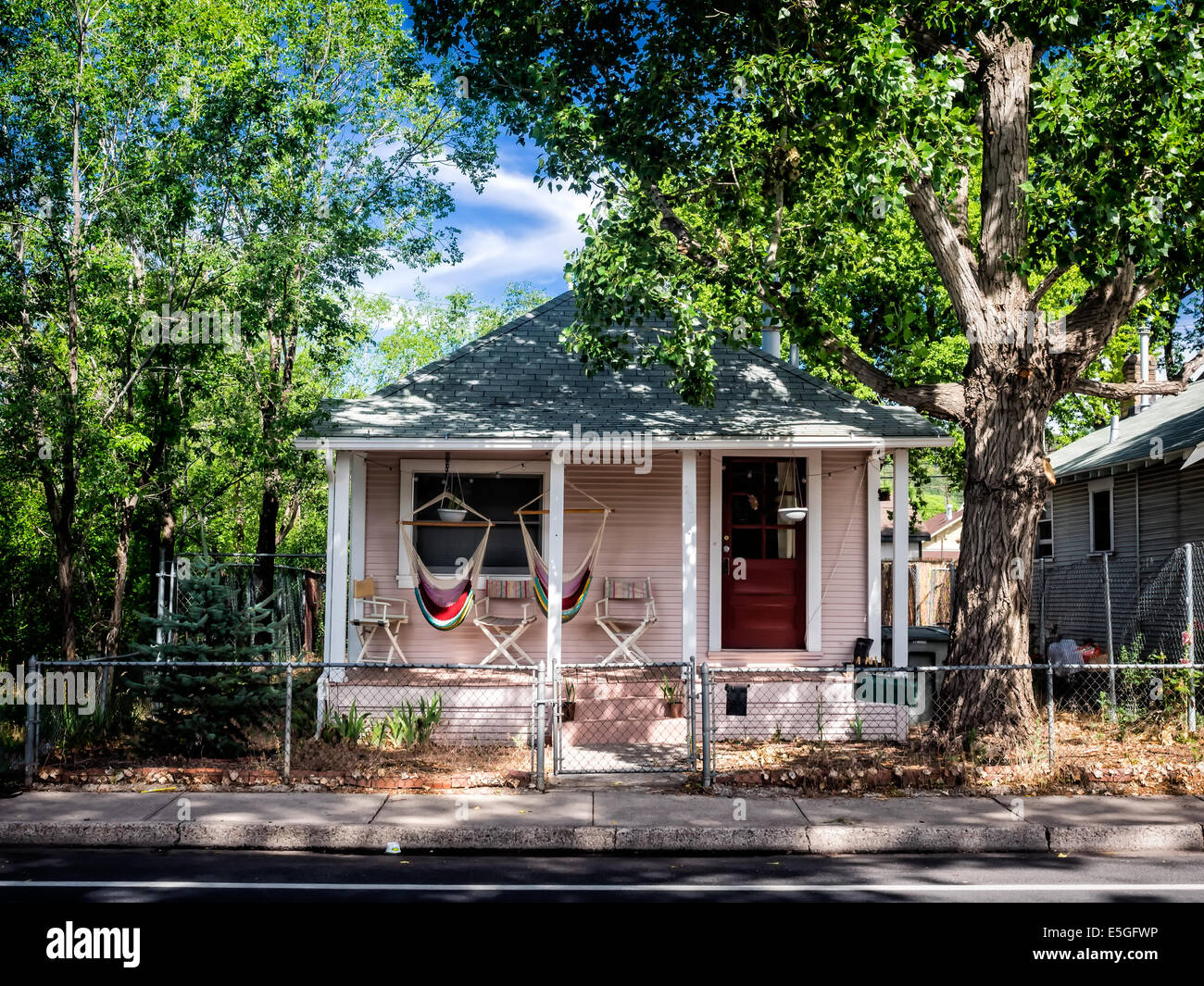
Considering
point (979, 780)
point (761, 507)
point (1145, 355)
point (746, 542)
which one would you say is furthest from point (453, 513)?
point (1145, 355)

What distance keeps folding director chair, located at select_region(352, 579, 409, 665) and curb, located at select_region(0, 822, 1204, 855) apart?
3.94 m

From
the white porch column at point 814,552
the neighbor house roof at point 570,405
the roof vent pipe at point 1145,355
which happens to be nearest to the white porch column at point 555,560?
the neighbor house roof at point 570,405

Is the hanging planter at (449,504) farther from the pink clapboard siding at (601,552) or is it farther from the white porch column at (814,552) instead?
the white porch column at (814,552)

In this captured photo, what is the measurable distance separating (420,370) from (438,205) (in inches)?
268

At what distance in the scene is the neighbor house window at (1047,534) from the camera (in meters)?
19.1

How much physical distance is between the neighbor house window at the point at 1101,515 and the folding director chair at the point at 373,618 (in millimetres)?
12157

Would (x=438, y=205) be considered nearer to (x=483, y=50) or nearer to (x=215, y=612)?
(x=483, y=50)

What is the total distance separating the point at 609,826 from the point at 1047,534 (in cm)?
1532

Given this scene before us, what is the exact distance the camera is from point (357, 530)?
11.5 metres

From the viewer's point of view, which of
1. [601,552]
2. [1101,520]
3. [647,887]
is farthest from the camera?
[1101,520]

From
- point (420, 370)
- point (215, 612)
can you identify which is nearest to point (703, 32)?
point (420, 370)

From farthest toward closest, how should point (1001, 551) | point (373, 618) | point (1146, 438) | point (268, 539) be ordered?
1. point (268, 539)
2. point (1146, 438)
3. point (373, 618)
4. point (1001, 551)

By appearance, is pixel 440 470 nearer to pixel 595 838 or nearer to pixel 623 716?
pixel 623 716
